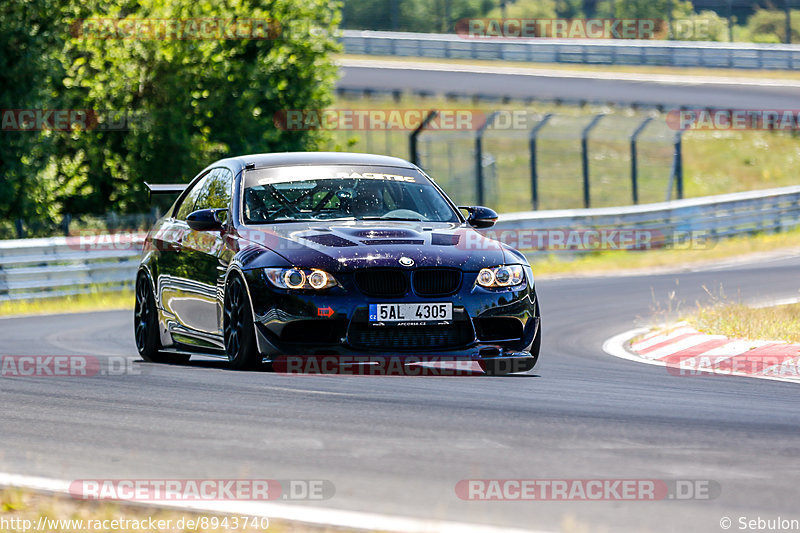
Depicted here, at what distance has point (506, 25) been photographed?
64000mm

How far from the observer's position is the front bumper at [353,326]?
891 cm

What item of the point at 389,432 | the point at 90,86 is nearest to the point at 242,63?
the point at 90,86

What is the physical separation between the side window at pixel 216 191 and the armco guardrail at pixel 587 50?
140 ft

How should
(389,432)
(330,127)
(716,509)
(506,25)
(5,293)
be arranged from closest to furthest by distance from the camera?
(716,509)
(389,432)
(5,293)
(330,127)
(506,25)

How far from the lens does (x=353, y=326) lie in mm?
8930

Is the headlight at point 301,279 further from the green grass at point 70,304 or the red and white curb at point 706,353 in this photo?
the green grass at point 70,304

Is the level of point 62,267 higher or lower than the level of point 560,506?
lower

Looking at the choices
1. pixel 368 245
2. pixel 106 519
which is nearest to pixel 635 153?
pixel 368 245

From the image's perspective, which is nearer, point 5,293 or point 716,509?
point 716,509

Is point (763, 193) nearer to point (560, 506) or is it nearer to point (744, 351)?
point (744, 351)

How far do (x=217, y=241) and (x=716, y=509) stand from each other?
18.5ft

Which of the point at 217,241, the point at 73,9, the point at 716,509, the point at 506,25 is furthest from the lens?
the point at 506,25

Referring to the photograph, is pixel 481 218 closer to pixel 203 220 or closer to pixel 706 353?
pixel 203 220

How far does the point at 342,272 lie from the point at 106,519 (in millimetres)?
4043
